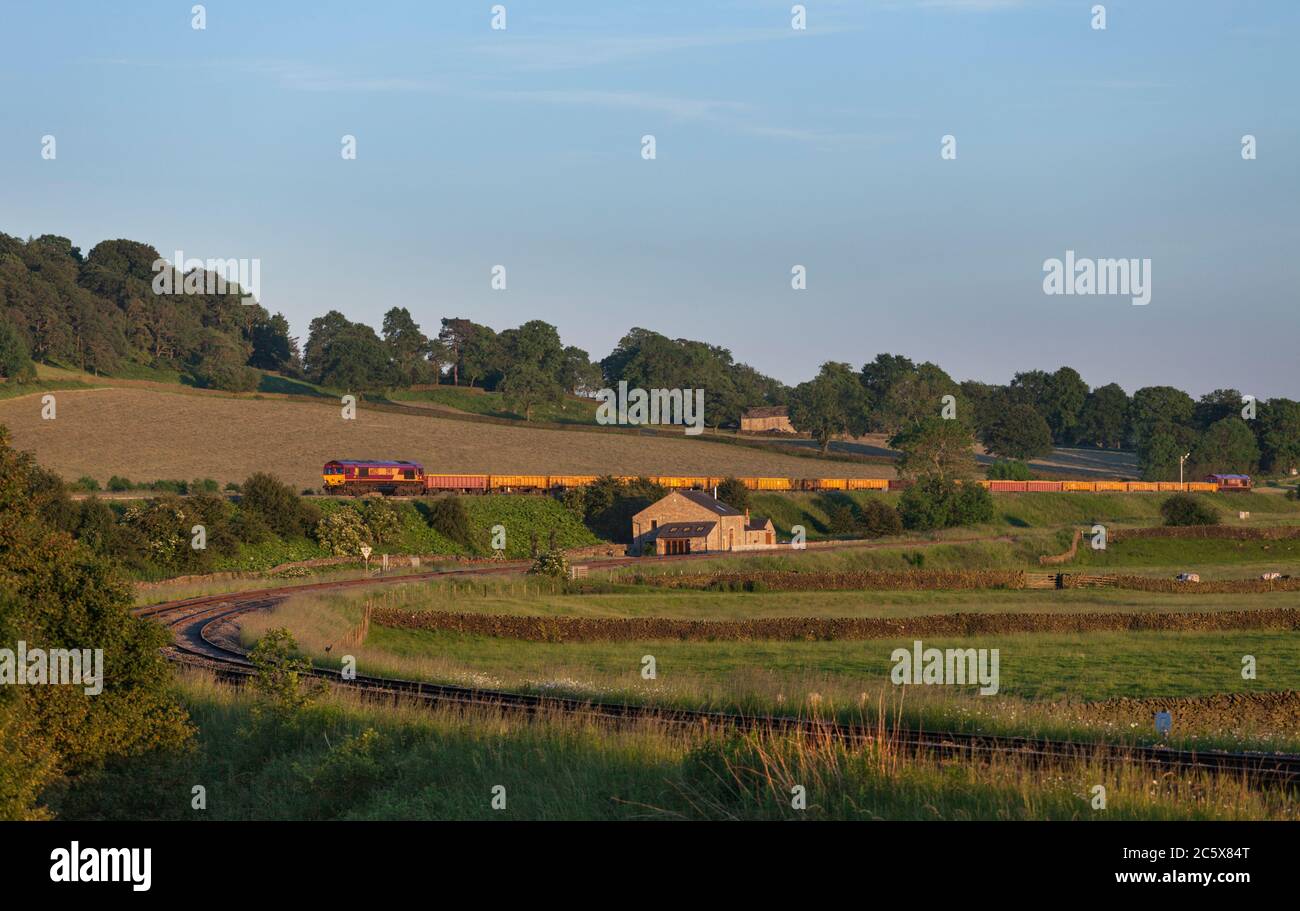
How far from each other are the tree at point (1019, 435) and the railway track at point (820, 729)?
161 metres

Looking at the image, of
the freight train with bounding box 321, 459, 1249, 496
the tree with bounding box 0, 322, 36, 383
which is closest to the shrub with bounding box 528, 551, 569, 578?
the freight train with bounding box 321, 459, 1249, 496

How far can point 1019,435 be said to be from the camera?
183 metres

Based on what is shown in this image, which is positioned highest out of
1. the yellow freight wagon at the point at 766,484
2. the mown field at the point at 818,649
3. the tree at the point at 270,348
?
the tree at the point at 270,348

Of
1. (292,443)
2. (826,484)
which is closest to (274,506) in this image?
(292,443)

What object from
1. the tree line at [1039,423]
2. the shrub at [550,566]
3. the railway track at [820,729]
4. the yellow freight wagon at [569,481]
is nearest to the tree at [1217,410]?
the tree line at [1039,423]

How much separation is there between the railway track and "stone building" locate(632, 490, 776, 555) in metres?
54.0

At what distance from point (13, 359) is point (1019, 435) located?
135 m

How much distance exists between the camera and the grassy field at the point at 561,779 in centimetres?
1327

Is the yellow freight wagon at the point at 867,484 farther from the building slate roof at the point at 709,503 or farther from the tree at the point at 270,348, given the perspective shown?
the tree at the point at 270,348

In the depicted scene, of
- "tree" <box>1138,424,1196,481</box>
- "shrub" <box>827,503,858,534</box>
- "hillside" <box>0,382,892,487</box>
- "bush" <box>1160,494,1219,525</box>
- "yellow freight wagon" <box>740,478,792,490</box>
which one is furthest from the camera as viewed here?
"tree" <box>1138,424,1196,481</box>

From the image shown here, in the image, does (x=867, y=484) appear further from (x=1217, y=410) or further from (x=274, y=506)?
(x=1217, y=410)

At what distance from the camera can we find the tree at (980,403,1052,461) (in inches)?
7215

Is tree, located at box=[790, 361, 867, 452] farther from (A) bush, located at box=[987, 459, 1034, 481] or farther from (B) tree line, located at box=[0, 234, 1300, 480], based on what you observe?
(A) bush, located at box=[987, 459, 1034, 481]
